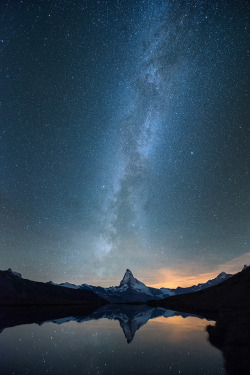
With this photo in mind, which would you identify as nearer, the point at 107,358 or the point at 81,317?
the point at 107,358

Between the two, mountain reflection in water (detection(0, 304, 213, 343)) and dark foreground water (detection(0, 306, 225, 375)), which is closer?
→ dark foreground water (detection(0, 306, 225, 375))

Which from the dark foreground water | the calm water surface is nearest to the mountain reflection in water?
→ the dark foreground water

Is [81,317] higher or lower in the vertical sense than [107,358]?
higher

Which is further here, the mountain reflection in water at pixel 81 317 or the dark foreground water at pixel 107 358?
the mountain reflection in water at pixel 81 317

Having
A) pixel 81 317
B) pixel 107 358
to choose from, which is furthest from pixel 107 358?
pixel 81 317

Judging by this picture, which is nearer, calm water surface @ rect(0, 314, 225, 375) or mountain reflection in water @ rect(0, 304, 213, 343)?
calm water surface @ rect(0, 314, 225, 375)

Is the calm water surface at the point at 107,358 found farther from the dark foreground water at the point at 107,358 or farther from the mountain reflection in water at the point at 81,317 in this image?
the mountain reflection in water at the point at 81,317

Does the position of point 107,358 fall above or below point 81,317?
below

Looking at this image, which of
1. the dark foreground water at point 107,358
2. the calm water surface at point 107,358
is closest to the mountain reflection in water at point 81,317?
the dark foreground water at point 107,358

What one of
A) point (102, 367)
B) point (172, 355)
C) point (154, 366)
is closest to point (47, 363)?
point (102, 367)

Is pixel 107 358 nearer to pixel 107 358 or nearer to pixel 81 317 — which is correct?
pixel 107 358

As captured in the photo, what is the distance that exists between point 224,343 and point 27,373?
15103 mm

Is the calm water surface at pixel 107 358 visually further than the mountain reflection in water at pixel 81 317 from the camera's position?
No

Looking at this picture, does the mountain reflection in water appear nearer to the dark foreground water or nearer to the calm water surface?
the dark foreground water
